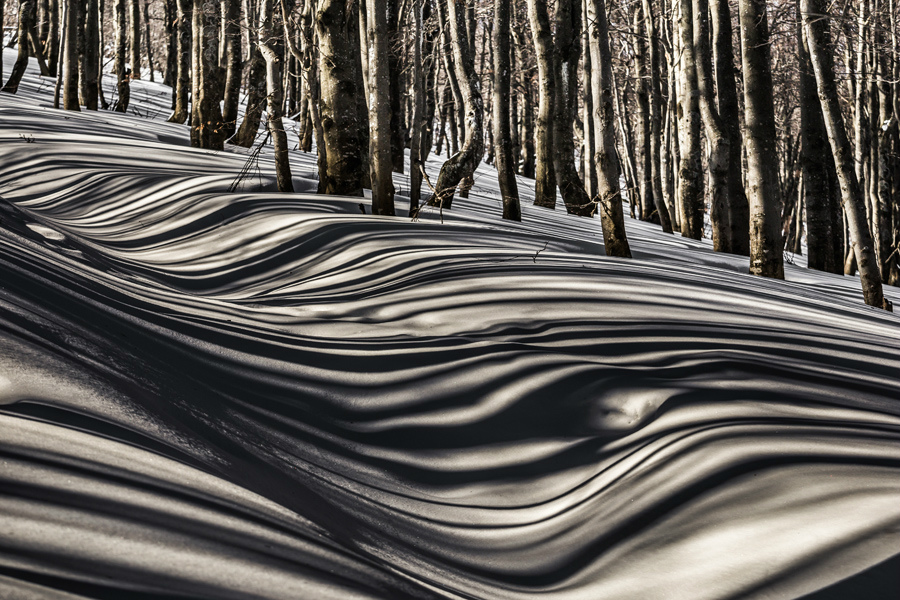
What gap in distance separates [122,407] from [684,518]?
5.75 ft

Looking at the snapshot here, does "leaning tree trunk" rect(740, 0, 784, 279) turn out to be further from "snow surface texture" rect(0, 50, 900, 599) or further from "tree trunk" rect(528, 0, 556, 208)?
"tree trunk" rect(528, 0, 556, 208)

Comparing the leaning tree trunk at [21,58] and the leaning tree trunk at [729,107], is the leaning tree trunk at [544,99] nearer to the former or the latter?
the leaning tree trunk at [729,107]

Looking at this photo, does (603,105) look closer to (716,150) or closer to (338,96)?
(338,96)

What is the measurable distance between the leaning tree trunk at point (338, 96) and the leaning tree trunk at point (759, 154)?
3.99 metres

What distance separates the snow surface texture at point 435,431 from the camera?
164cm

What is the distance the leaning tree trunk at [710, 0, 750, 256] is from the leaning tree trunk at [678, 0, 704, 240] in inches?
13.8

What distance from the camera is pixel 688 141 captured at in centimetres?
1140

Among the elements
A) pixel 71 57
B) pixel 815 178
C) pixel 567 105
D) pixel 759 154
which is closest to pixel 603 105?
pixel 759 154

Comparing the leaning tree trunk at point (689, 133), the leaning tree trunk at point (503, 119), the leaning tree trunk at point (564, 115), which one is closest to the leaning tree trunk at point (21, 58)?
the leaning tree trunk at point (503, 119)

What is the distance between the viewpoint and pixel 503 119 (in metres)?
9.62

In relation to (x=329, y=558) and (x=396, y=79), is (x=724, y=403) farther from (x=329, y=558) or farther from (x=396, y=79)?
(x=396, y=79)

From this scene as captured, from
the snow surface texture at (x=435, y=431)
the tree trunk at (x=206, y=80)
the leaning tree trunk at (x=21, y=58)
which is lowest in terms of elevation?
the snow surface texture at (x=435, y=431)

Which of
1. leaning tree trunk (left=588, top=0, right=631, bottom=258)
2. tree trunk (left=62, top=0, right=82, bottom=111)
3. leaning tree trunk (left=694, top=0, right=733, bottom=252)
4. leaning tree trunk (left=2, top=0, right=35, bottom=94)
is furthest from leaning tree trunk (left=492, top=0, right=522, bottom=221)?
leaning tree trunk (left=2, top=0, right=35, bottom=94)

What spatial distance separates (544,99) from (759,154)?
5221 mm
